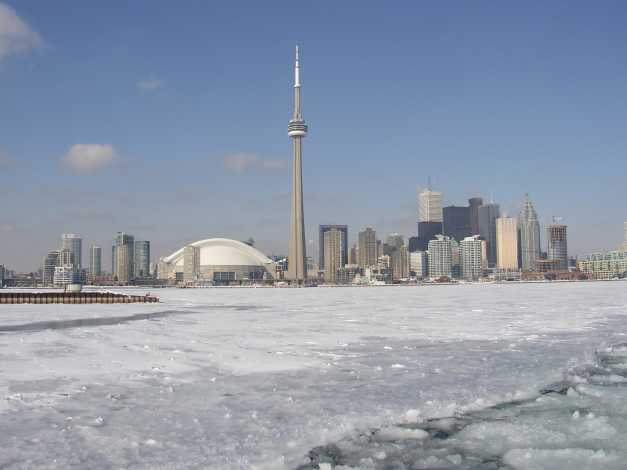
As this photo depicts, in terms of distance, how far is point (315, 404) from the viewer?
12062mm

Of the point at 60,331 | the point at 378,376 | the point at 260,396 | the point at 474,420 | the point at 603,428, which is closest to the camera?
the point at 603,428

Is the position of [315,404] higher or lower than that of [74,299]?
higher

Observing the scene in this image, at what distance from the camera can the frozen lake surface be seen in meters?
8.85

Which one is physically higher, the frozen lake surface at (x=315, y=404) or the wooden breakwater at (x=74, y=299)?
the frozen lake surface at (x=315, y=404)

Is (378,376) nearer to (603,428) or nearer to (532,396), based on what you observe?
(532,396)

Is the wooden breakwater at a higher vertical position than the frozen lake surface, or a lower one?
lower

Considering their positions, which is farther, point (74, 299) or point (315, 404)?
point (74, 299)

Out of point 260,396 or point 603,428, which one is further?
point 260,396

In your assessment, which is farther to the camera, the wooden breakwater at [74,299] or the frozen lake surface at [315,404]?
the wooden breakwater at [74,299]

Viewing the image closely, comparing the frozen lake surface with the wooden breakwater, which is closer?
the frozen lake surface

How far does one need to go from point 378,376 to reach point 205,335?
42.3 ft

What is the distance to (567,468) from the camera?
8.26 m

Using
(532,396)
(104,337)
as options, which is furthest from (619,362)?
(104,337)

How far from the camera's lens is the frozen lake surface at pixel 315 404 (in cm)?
885
